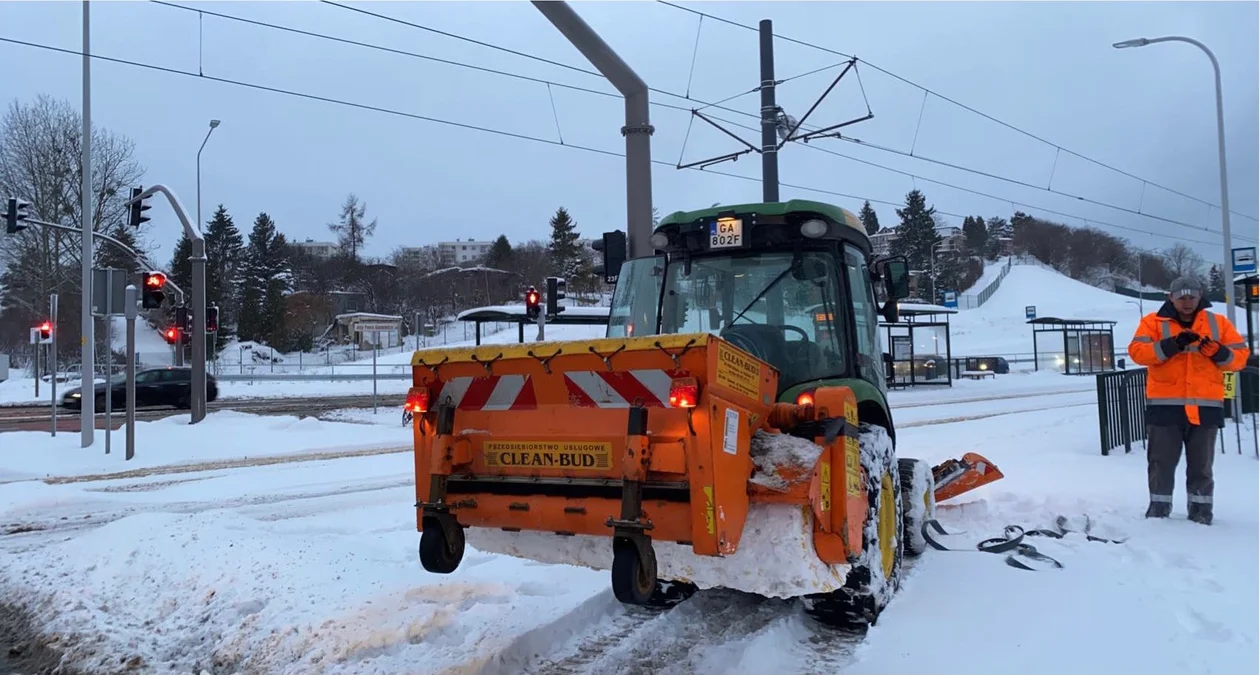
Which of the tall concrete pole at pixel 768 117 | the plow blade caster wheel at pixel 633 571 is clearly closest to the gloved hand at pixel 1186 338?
the plow blade caster wheel at pixel 633 571

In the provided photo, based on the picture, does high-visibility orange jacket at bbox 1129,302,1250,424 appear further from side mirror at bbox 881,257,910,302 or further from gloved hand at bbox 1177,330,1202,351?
side mirror at bbox 881,257,910,302

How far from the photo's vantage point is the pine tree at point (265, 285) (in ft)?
191

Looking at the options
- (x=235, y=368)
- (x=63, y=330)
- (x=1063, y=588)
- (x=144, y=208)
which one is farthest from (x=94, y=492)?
(x=63, y=330)

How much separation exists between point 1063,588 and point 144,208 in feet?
73.3

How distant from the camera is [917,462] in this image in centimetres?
620

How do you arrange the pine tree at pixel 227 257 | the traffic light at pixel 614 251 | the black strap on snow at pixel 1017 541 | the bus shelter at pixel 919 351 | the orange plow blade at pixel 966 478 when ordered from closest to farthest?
the black strap on snow at pixel 1017 541
the orange plow blade at pixel 966 478
the traffic light at pixel 614 251
the bus shelter at pixel 919 351
the pine tree at pixel 227 257

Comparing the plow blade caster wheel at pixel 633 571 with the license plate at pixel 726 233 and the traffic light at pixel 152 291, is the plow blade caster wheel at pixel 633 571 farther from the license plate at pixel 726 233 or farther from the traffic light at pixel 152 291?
the traffic light at pixel 152 291

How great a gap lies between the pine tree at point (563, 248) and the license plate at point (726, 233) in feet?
209

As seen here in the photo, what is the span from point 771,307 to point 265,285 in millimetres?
67232

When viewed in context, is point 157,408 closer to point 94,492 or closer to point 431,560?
point 94,492

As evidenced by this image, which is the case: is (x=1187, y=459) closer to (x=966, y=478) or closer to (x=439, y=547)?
(x=966, y=478)

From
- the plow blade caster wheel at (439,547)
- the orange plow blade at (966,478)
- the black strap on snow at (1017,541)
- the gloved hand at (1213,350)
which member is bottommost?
the black strap on snow at (1017,541)

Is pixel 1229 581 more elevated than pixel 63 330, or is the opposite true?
pixel 63 330

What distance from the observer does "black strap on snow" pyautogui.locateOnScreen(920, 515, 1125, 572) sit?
5590 mm
